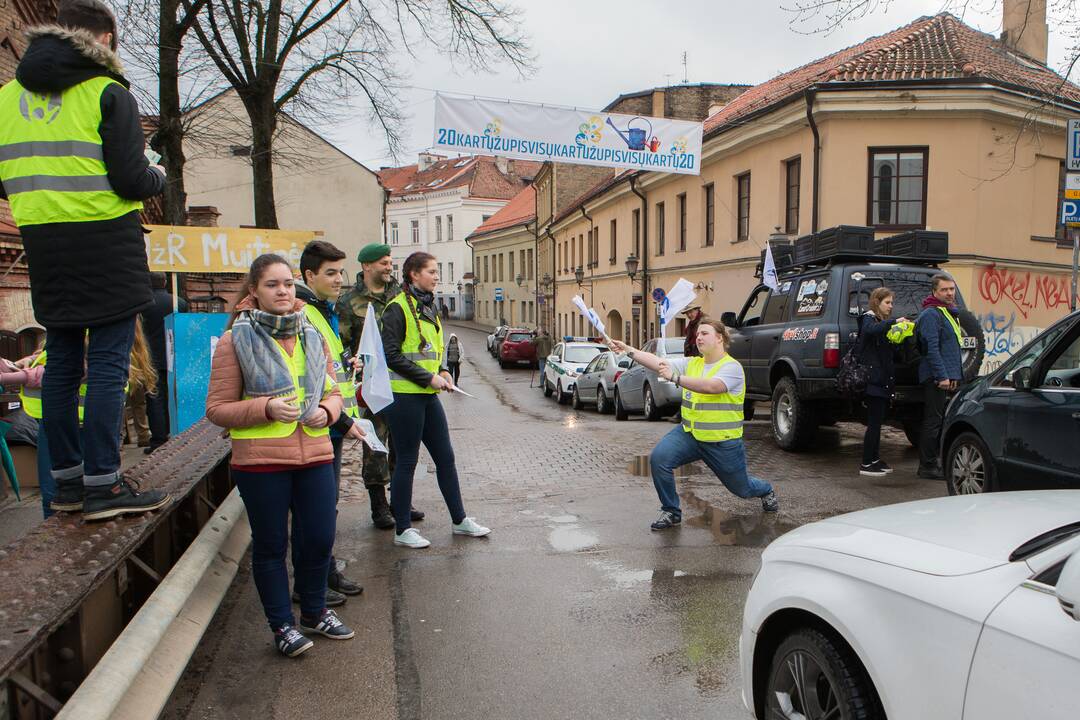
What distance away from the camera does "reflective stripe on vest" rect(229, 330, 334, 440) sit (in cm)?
354

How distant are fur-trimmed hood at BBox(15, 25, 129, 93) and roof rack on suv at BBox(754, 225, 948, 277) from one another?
7.98m

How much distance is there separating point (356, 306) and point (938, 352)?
545 centimetres

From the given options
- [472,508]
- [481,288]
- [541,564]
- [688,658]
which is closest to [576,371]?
[472,508]

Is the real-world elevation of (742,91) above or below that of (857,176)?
above

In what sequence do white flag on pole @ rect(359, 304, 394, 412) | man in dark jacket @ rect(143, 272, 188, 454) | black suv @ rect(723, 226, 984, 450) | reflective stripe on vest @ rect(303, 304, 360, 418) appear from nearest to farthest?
reflective stripe on vest @ rect(303, 304, 360, 418) < white flag on pole @ rect(359, 304, 394, 412) < man in dark jacket @ rect(143, 272, 188, 454) < black suv @ rect(723, 226, 984, 450)

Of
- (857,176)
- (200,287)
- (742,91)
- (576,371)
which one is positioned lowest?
(576,371)

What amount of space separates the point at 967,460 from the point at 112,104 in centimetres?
622

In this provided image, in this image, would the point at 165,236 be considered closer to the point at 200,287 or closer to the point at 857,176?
the point at 200,287

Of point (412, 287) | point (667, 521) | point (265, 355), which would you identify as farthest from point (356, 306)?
point (667, 521)

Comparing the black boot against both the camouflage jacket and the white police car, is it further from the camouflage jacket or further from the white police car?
the white police car

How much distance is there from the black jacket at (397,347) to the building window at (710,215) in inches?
835

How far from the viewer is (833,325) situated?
898cm

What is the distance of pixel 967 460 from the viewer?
21.0 ft

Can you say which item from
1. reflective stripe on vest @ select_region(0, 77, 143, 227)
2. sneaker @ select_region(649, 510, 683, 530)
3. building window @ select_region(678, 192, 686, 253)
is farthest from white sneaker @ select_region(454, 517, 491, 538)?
building window @ select_region(678, 192, 686, 253)
